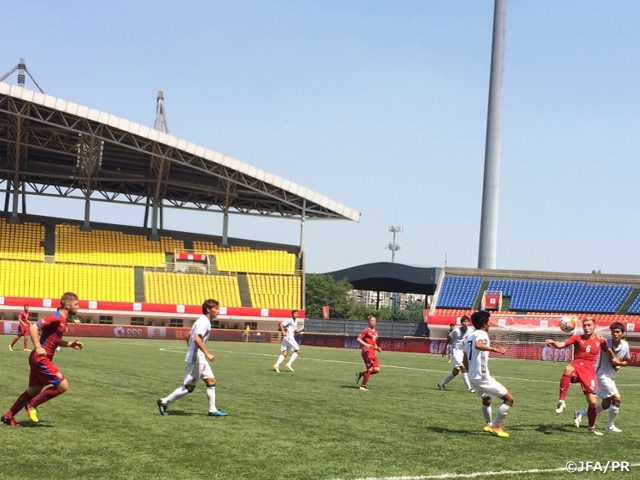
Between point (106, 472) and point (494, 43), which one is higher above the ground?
point (494, 43)

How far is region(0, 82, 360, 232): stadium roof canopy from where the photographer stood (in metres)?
55.1

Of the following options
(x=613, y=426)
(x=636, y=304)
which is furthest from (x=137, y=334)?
(x=613, y=426)

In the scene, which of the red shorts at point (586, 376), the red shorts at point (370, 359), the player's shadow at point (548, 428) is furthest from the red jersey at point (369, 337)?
the red shorts at point (586, 376)

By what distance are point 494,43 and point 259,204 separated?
23.9 meters

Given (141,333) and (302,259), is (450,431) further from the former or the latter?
(302,259)

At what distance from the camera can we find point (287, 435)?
11758mm

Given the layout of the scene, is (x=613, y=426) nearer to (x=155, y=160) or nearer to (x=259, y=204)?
→ (x=155, y=160)

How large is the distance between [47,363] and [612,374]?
8.71 meters

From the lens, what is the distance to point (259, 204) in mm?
71938

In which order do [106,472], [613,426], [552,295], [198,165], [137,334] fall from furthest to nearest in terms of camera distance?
[552,295], [198,165], [137,334], [613,426], [106,472]

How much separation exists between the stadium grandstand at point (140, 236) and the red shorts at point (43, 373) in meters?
45.9

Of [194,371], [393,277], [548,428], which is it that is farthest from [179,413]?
[393,277]

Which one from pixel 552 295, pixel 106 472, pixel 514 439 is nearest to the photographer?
pixel 106 472

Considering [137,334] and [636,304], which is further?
[636,304]
